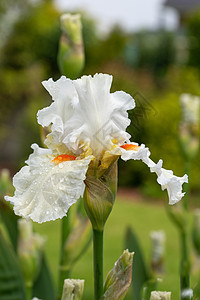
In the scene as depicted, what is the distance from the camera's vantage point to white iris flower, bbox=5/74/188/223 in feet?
1.87

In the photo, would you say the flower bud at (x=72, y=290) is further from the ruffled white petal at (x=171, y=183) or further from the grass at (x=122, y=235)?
the grass at (x=122, y=235)

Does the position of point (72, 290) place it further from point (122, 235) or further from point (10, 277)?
point (122, 235)

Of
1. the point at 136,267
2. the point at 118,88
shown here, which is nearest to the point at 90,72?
the point at 136,267

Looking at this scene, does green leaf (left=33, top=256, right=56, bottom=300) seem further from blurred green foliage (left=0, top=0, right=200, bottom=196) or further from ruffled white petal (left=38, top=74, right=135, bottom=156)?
blurred green foliage (left=0, top=0, right=200, bottom=196)

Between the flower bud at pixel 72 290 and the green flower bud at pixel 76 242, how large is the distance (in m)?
0.44

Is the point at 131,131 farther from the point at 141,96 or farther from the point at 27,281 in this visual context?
the point at 27,281

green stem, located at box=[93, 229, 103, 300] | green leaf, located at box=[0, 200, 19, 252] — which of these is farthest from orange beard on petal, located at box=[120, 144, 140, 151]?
green leaf, located at box=[0, 200, 19, 252]

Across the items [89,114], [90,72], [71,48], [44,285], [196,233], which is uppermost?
[90,72]

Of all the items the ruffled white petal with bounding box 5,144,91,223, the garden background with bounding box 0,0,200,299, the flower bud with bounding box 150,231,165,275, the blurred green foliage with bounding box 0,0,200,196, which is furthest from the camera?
the blurred green foliage with bounding box 0,0,200,196

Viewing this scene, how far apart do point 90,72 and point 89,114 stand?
6.37 metres

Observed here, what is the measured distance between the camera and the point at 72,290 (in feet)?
2.03

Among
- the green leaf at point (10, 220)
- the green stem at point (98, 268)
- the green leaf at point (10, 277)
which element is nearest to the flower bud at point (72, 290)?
the green stem at point (98, 268)

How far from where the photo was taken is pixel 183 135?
178 centimetres

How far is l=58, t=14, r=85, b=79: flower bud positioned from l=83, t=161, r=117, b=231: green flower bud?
536 millimetres
